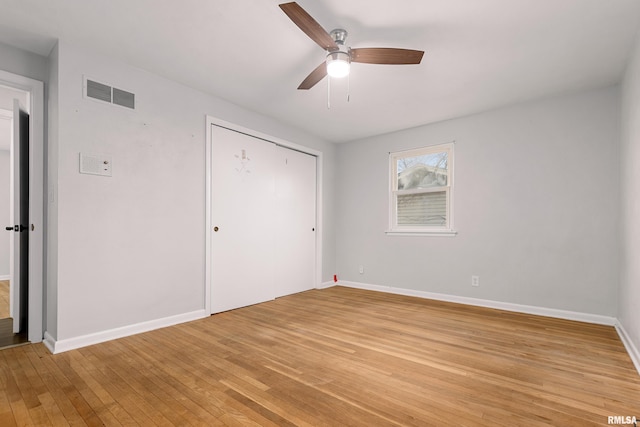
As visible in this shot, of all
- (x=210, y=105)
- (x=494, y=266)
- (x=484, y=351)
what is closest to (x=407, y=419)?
(x=484, y=351)

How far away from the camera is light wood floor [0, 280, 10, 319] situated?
356 centimetres

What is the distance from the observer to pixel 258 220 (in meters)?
4.18

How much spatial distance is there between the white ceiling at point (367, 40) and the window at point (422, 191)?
1.08 m

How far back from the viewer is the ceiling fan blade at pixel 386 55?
2.25m

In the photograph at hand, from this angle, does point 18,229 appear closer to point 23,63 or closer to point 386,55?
point 23,63

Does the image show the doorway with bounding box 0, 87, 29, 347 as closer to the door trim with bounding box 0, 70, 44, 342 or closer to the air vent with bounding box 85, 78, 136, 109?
the door trim with bounding box 0, 70, 44, 342

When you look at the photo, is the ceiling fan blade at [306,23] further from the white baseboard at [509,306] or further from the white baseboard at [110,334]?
the white baseboard at [509,306]

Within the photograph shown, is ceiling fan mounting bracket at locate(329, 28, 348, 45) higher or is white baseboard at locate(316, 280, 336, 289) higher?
ceiling fan mounting bracket at locate(329, 28, 348, 45)

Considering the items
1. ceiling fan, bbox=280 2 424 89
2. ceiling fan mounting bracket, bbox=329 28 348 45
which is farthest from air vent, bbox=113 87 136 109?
ceiling fan mounting bracket, bbox=329 28 348 45

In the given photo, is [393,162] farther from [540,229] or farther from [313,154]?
[540,229]

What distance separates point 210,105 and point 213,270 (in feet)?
6.30

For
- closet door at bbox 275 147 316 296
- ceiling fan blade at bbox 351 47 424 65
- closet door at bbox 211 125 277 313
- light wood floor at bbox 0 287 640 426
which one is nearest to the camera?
light wood floor at bbox 0 287 640 426

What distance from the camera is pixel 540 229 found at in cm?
362

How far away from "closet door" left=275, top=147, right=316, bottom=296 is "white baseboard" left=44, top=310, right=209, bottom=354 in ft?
5.05
